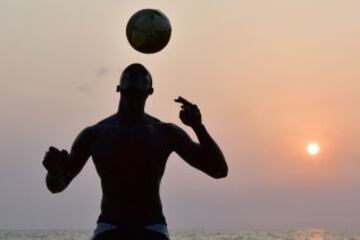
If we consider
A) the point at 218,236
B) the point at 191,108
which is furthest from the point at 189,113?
the point at 218,236

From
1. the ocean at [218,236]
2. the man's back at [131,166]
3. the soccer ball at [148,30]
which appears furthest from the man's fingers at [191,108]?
the ocean at [218,236]

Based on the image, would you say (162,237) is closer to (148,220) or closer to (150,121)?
(148,220)

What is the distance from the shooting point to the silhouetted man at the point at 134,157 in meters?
6.80

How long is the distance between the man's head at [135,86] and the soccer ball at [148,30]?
1.05 m

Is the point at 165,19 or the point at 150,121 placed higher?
the point at 165,19

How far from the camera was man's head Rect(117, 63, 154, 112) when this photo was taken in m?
6.98

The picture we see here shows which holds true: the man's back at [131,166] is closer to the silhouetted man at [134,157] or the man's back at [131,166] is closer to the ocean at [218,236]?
the silhouetted man at [134,157]

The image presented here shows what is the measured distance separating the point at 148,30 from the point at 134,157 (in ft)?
5.28

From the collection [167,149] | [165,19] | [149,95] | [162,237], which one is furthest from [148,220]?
[165,19]

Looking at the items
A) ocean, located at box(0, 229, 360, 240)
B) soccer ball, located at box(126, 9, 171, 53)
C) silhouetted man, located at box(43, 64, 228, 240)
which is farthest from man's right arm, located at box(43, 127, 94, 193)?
ocean, located at box(0, 229, 360, 240)

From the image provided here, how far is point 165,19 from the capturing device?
322 inches

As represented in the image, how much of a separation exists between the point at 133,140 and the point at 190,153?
0.51 meters

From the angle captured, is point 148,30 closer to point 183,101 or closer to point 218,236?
point 183,101

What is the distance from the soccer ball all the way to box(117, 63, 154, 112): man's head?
1.05 metres
